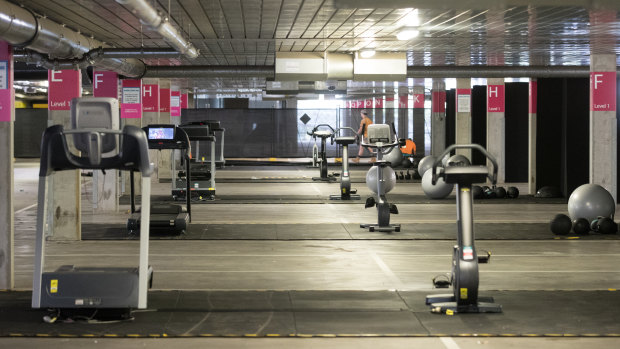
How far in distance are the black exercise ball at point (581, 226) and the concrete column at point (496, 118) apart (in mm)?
9523

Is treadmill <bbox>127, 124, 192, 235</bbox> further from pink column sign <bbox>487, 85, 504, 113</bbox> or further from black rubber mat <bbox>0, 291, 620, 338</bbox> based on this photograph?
pink column sign <bbox>487, 85, 504, 113</bbox>

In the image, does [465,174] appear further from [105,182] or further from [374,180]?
[105,182]

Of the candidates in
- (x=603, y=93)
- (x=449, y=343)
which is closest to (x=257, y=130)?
(x=603, y=93)

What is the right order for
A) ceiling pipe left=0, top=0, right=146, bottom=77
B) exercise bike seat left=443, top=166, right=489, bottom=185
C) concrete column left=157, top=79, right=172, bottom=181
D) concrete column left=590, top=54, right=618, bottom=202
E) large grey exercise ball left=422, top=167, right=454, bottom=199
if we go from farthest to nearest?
1. concrete column left=157, top=79, right=172, bottom=181
2. large grey exercise ball left=422, top=167, right=454, bottom=199
3. concrete column left=590, top=54, right=618, bottom=202
4. ceiling pipe left=0, top=0, right=146, bottom=77
5. exercise bike seat left=443, top=166, right=489, bottom=185

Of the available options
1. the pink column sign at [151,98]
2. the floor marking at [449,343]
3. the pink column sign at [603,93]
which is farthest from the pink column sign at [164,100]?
the floor marking at [449,343]

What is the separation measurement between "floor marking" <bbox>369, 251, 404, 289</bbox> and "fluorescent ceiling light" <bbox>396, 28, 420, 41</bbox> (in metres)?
3.42

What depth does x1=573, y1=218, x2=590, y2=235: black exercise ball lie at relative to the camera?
1200 centimetres

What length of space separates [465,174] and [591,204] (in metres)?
6.48

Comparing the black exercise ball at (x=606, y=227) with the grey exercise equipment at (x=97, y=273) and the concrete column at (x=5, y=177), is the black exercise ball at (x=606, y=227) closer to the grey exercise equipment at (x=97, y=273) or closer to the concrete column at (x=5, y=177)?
the grey exercise equipment at (x=97, y=273)

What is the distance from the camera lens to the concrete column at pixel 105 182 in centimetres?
1516

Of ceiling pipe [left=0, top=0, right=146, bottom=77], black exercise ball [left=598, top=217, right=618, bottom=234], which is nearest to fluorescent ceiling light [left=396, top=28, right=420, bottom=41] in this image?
black exercise ball [left=598, top=217, right=618, bottom=234]

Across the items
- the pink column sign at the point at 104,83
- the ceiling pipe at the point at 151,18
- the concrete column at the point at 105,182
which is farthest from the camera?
the pink column sign at the point at 104,83

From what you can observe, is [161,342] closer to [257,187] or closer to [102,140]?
[102,140]

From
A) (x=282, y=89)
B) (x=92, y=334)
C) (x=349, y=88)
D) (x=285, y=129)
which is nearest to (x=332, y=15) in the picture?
(x=92, y=334)
